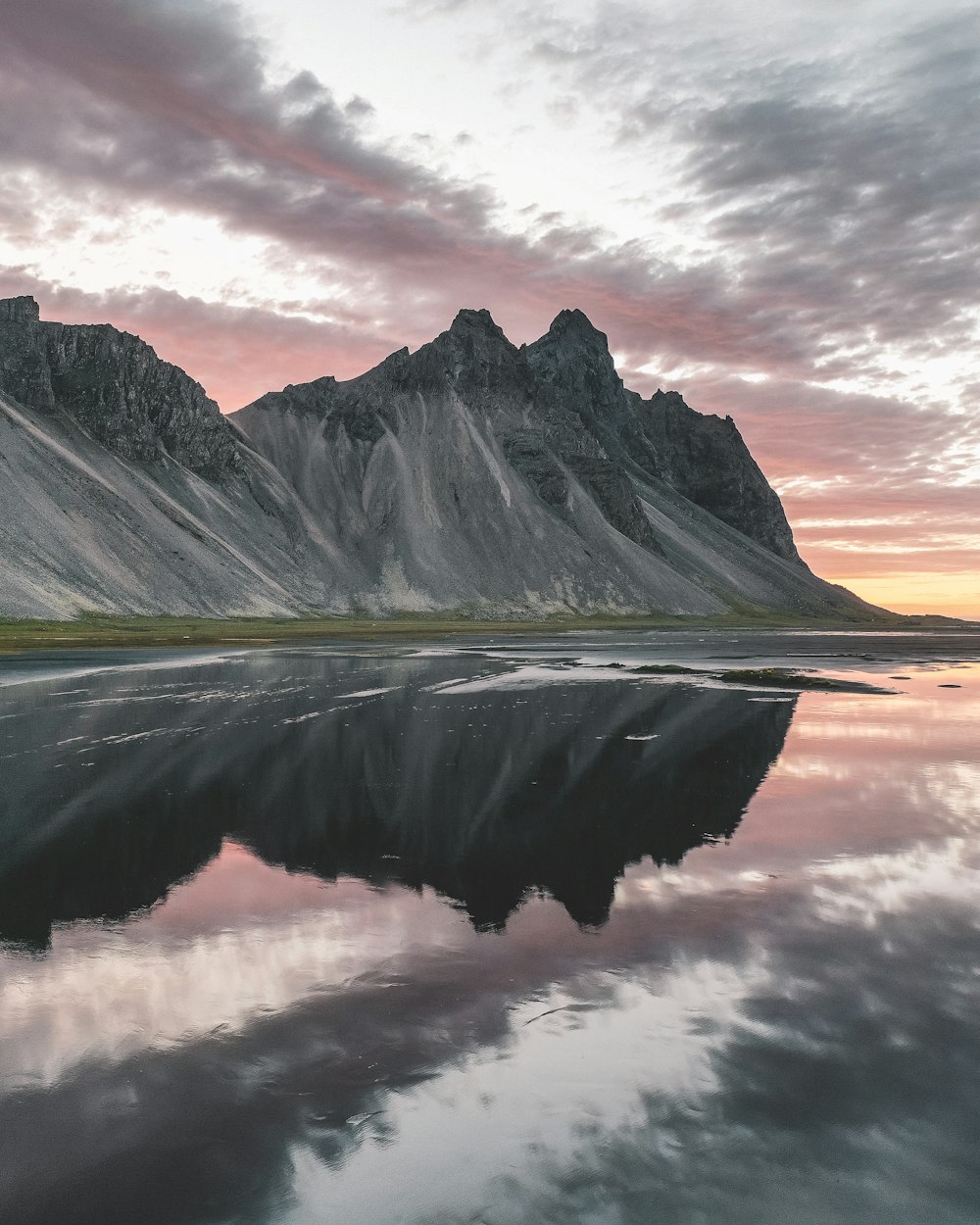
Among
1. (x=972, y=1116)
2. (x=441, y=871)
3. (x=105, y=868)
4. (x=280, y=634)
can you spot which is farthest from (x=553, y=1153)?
(x=280, y=634)

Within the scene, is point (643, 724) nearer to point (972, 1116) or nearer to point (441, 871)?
point (441, 871)

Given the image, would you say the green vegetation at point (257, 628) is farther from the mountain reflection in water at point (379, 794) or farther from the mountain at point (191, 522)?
the mountain reflection in water at point (379, 794)

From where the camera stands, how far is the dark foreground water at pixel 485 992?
7211mm

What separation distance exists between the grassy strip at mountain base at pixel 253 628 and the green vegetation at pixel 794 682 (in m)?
56.3

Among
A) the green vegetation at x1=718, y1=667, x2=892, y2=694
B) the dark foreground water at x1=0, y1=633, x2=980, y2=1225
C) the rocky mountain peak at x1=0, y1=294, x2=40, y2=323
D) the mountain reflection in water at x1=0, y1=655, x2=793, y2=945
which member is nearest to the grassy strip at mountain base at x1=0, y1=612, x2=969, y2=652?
the mountain reflection in water at x1=0, y1=655, x2=793, y2=945

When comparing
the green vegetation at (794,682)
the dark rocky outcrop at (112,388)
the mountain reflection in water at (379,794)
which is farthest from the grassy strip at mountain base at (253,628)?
the green vegetation at (794,682)

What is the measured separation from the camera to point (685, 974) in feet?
37.2

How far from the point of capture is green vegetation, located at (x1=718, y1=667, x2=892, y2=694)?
51.9 m

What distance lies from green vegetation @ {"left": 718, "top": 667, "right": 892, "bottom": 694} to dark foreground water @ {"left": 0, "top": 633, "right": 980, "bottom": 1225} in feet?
88.3

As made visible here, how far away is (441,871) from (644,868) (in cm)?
373

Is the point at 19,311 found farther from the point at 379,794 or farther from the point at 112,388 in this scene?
the point at 379,794

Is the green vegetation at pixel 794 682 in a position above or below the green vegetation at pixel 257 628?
above

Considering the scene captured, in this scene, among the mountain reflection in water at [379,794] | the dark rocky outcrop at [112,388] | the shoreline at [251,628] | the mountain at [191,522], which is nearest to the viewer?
the mountain reflection in water at [379,794]

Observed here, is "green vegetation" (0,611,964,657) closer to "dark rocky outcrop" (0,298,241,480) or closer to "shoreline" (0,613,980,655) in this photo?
"shoreline" (0,613,980,655)
